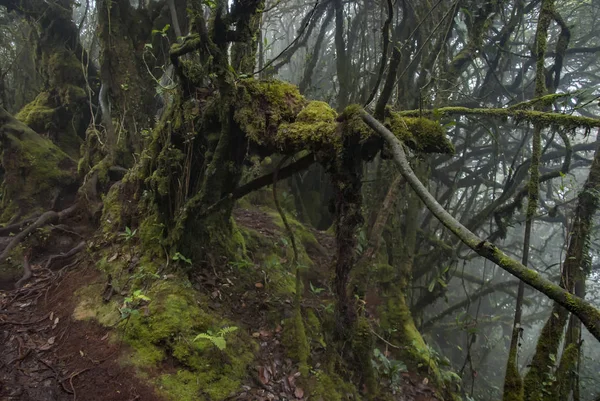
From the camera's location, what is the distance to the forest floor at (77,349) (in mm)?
3020

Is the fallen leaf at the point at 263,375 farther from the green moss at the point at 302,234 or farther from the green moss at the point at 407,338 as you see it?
the green moss at the point at 302,234

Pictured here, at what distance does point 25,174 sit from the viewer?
584 cm

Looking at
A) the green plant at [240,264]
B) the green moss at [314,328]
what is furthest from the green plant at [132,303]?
the green moss at [314,328]

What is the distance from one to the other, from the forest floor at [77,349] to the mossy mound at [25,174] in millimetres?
1137

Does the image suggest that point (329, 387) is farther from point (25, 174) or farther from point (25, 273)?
point (25, 174)

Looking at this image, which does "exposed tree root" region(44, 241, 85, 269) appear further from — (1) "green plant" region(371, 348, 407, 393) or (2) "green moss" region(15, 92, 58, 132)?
(1) "green plant" region(371, 348, 407, 393)

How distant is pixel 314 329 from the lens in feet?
15.1

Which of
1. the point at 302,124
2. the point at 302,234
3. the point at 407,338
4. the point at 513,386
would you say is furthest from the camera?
the point at 302,234

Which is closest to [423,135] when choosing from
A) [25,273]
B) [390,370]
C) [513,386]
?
[513,386]

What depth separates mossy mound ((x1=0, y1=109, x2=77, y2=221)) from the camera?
18.8 feet

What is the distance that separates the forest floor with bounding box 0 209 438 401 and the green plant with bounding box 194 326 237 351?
1.45 feet

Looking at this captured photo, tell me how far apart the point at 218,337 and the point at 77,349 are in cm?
134

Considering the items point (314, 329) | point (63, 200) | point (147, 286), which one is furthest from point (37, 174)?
point (314, 329)

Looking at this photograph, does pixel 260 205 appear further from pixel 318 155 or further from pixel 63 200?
pixel 318 155
